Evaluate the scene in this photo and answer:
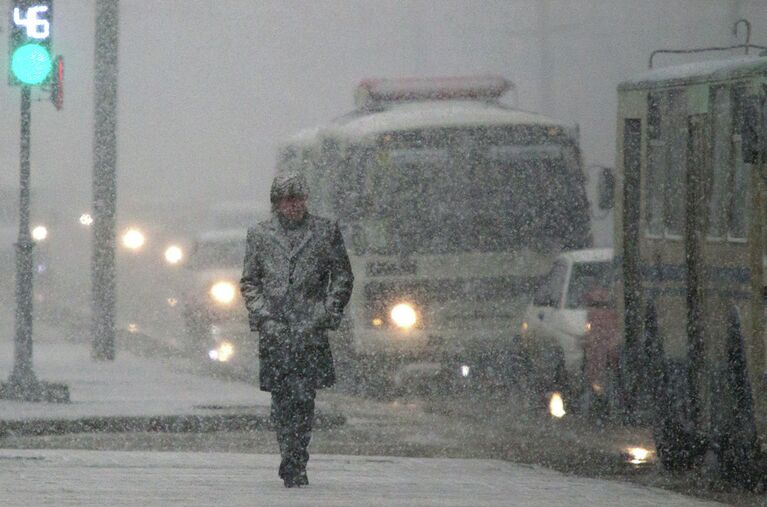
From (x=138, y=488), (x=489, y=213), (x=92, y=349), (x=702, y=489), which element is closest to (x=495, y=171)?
(x=489, y=213)

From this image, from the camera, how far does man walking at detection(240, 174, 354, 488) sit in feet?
32.7

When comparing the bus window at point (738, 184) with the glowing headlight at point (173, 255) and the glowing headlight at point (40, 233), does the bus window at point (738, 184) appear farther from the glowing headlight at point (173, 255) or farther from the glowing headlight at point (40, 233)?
the glowing headlight at point (40, 233)

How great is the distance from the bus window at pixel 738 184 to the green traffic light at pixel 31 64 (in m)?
6.59

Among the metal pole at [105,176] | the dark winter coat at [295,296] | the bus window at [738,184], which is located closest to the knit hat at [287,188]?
the dark winter coat at [295,296]

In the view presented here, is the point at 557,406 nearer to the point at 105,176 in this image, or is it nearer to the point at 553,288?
the point at 553,288

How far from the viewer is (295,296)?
10.0 m

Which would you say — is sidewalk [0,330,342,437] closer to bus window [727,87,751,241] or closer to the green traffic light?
the green traffic light

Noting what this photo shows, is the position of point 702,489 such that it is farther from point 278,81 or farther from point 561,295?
point 278,81

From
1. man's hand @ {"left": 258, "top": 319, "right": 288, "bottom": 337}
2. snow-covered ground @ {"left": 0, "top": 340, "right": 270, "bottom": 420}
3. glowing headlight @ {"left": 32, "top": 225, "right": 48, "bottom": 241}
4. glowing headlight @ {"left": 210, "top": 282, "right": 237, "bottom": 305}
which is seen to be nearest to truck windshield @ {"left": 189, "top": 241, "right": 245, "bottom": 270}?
glowing headlight @ {"left": 210, "top": 282, "right": 237, "bottom": 305}

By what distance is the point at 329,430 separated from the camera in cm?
1518

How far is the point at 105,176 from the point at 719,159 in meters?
10.9

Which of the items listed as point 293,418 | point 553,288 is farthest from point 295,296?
point 553,288

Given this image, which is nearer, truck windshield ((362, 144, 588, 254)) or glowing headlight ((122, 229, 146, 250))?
truck windshield ((362, 144, 588, 254))

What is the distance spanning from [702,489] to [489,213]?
8.12 metres
